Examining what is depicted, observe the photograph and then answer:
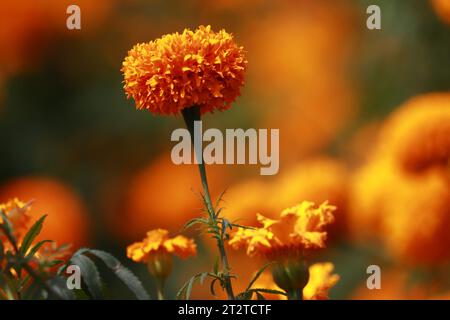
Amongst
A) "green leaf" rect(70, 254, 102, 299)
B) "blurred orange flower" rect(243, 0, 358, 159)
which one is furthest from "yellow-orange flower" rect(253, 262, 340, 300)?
"blurred orange flower" rect(243, 0, 358, 159)

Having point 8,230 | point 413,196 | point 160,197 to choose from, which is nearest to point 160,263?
point 8,230

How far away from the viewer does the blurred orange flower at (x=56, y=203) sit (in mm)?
1307

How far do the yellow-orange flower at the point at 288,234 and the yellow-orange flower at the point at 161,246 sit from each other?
0.06 m

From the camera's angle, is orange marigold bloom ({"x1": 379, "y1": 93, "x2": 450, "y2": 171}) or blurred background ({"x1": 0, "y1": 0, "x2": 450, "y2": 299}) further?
blurred background ({"x1": 0, "y1": 0, "x2": 450, "y2": 299})

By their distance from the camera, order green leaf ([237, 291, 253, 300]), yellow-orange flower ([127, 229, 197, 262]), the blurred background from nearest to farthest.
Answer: green leaf ([237, 291, 253, 300]) < yellow-orange flower ([127, 229, 197, 262]) < the blurred background

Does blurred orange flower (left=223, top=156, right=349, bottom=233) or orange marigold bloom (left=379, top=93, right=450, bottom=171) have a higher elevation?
orange marigold bloom (left=379, top=93, right=450, bottom=171)

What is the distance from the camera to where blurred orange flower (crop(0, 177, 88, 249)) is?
1307 millimetres

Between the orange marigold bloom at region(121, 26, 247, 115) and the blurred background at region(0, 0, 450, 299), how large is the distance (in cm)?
44

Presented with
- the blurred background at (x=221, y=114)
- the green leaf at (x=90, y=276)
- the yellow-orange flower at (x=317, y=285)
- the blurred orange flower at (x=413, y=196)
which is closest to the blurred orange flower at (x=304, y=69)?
the blurred background at (x=221, y=114)

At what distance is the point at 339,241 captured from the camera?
1137mm

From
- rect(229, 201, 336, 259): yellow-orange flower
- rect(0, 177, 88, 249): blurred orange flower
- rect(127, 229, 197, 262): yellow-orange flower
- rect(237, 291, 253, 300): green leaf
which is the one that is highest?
rect(229, 201, 336, 259): yellow-orange flower

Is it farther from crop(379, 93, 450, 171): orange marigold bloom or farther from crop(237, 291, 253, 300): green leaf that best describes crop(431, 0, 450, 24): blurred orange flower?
crop(237, 291, 253, 300): green leaf
